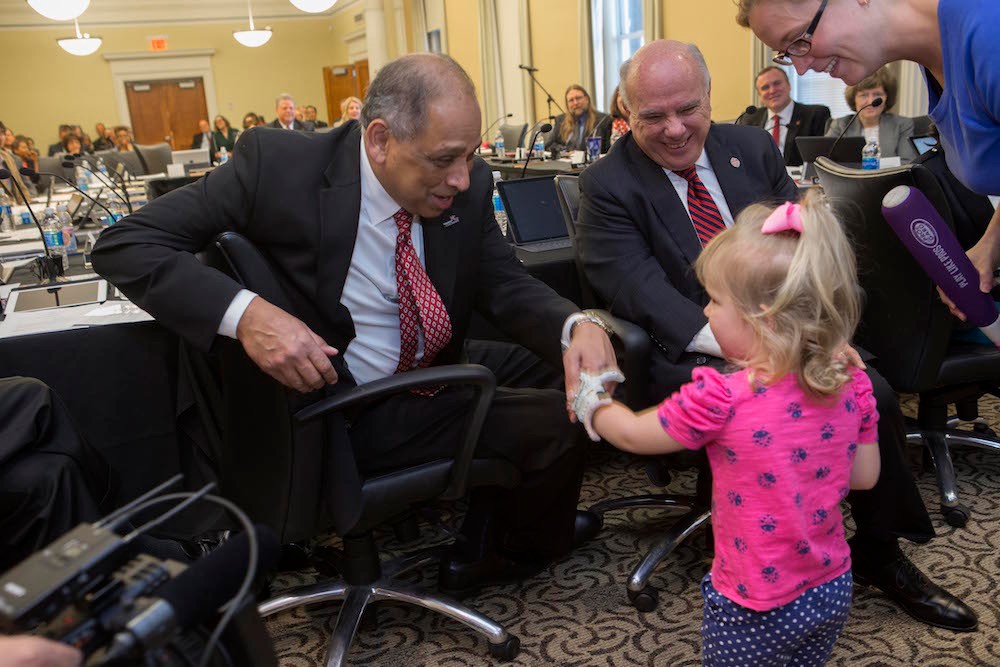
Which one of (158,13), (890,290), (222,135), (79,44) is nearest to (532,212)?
(890,290)

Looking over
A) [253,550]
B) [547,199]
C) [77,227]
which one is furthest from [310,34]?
[253,550]

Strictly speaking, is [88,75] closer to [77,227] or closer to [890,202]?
[77,227]

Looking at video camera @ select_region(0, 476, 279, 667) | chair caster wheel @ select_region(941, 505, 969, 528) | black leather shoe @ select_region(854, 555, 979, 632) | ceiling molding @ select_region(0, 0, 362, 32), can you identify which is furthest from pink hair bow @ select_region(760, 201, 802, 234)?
ceiling molding @ select_region(0, 0, 362, 32)

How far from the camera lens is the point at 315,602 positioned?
2.02 m

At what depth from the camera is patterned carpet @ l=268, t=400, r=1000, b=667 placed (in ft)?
5.74

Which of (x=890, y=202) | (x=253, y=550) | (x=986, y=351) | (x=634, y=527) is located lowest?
(x=634, y=527)

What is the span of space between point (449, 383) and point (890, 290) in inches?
47.8

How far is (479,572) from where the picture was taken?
1992 mm

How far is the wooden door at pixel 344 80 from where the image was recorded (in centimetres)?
1531

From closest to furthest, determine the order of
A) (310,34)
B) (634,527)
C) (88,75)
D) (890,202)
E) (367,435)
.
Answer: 1. (890,202)
2. (367,435)
3. (634,527)
4. (88,75)
5. (310,34)

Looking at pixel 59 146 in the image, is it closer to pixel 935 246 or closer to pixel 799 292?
pixel 935 246

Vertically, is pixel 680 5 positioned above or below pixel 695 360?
above

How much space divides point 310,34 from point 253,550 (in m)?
16.9

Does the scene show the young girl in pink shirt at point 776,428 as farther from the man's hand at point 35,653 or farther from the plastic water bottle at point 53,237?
the plastic water bottle at point 53,237
